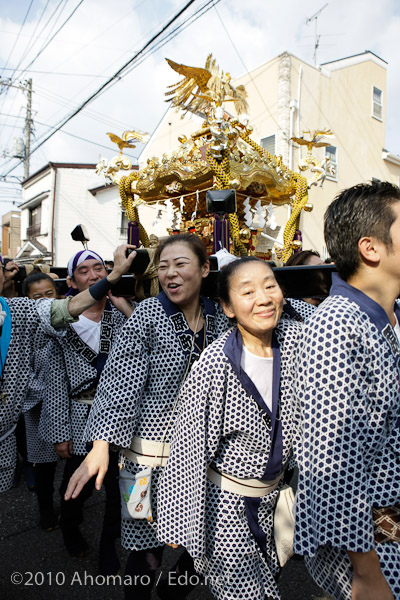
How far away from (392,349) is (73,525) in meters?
2.22

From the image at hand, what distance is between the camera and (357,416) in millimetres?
1079

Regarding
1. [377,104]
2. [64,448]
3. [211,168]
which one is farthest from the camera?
[377,104]

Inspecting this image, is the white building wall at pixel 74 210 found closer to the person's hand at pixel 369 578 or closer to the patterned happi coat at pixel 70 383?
the patterned happi coat at pixel 70 383

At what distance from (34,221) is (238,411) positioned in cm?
1817

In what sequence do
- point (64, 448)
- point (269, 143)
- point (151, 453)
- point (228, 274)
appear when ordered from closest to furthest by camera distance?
point (228, 274) < point (151, 453) < point (64, 448) < point (269, 143)

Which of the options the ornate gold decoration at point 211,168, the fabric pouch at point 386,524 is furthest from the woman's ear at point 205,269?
the ornate gold decoration at point 211,168

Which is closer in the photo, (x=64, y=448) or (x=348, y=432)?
(x=348, y=432)

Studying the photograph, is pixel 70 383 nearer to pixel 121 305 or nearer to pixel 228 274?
pixel 121 305

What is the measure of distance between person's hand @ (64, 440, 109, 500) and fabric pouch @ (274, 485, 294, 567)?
0.69m

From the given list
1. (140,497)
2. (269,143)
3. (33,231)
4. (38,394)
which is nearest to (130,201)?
(38,394)

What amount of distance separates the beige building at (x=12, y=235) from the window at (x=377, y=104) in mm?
16383

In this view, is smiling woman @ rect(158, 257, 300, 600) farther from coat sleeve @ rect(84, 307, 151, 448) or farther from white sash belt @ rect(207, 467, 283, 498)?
coat sleeve @ rect(84, 307, 151, 448)

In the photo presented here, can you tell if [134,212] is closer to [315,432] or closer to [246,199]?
[246,199]

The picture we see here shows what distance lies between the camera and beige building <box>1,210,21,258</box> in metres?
20.1
